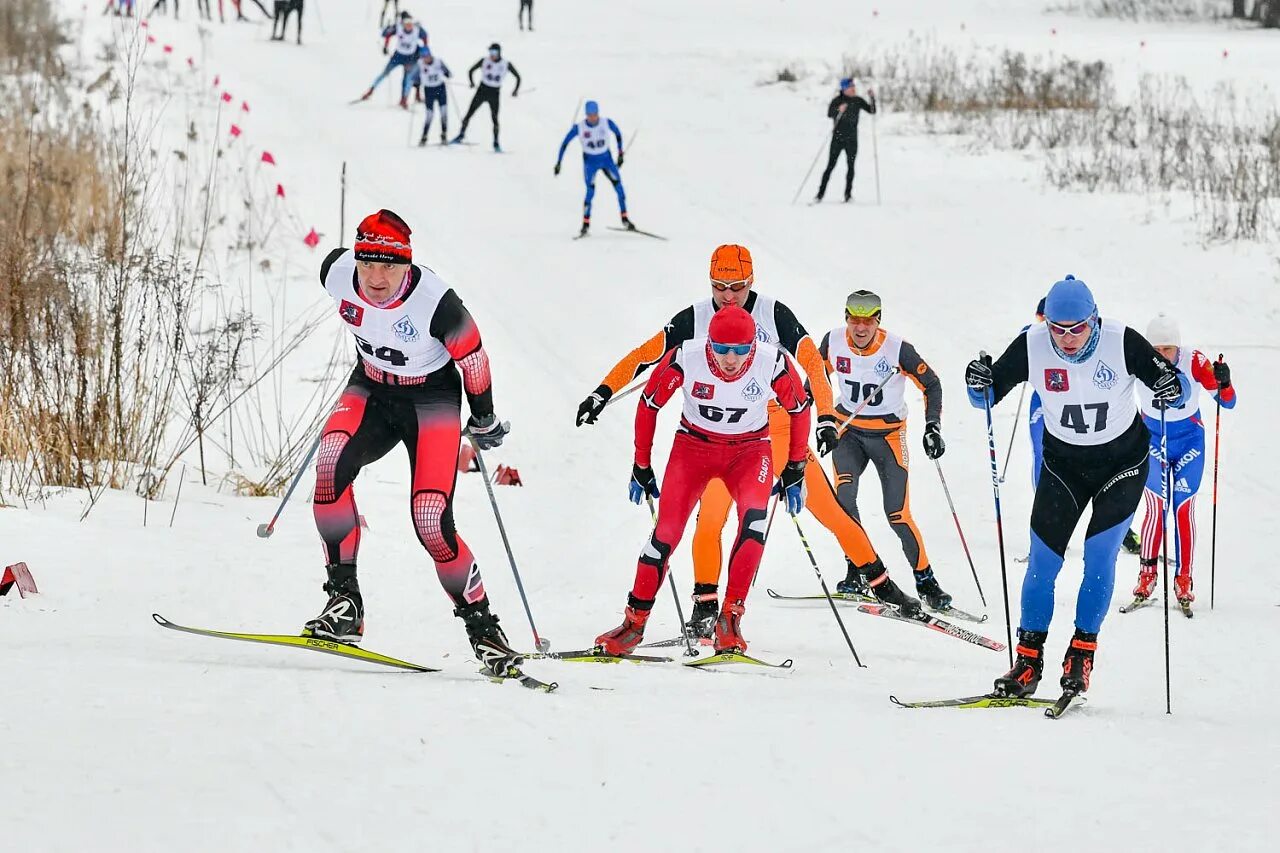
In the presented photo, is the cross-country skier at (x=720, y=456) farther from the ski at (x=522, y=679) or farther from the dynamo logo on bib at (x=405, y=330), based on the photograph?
the dynamo logo on bib at (x=405, y=330)

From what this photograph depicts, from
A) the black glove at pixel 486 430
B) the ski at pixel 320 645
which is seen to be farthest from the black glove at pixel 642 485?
the ski at pixel 320 645

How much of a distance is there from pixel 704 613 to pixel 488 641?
149cm

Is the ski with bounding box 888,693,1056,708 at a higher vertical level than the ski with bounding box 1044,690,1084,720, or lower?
lower

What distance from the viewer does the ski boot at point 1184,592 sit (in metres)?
7.92

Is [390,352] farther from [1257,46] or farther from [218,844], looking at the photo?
[1257,46]

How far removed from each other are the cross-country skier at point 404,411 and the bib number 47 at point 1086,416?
100 inches

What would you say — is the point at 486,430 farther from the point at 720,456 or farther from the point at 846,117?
the point at 846,117

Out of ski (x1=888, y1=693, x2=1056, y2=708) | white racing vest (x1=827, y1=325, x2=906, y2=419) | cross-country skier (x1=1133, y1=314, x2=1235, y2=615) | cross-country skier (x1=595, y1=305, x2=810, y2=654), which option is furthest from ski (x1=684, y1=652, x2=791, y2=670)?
cross-country skier (x1=1133, y1=314, x2=1235, y2=615)

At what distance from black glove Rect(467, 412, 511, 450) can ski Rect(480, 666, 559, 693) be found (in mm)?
960

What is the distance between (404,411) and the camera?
5902 mm

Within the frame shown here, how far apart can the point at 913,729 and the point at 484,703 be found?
5.53 feet

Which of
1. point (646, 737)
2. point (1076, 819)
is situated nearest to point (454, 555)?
point (646, 737)

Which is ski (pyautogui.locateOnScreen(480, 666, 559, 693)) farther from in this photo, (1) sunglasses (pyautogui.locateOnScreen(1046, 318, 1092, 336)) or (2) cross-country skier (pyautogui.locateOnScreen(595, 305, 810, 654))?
(1) sunglasses (pyautogui.locateOnScreen(1046, 318, 1092, 336))

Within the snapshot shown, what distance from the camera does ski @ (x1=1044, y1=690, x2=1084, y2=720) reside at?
18.5ft
